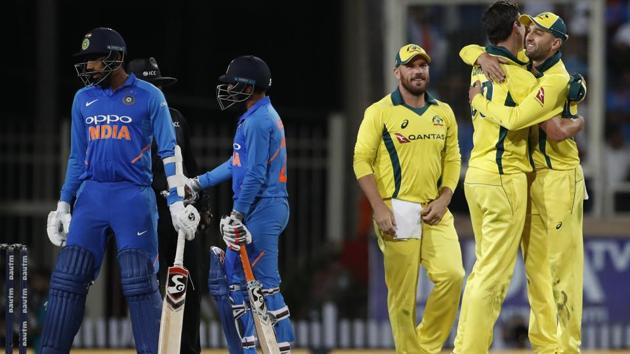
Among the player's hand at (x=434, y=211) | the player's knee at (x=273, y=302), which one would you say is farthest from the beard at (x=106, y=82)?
the player's hand at (x=434, y=211)

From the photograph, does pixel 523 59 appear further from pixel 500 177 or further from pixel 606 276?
pixel 606 276

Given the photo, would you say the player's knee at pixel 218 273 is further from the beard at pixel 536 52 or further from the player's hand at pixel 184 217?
the beard at pixel 536 52

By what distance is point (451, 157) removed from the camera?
30.7 ft

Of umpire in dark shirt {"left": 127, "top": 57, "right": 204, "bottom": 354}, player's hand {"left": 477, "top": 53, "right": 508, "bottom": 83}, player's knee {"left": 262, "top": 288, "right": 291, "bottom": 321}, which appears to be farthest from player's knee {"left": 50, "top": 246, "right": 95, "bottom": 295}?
player's hand {"left": 477, "top": 53, "right": 508, "bottom": 83}

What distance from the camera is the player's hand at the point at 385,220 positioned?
9070mm

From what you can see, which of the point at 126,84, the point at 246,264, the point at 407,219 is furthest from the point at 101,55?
the point at 407,219

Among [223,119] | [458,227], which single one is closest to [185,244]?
[458,227]

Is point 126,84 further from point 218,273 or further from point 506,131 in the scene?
point 506,131

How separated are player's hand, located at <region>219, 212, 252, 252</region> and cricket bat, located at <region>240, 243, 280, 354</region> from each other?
0.07 meters

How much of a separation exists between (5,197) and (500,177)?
794 cm

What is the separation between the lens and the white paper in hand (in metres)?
9.11

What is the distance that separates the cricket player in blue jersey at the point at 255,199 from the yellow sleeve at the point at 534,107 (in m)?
1.20

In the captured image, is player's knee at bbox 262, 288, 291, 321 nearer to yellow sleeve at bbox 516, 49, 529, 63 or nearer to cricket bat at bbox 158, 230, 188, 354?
cricket bat at bbox 158, 230, 188, 354

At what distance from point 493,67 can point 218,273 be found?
188cm
